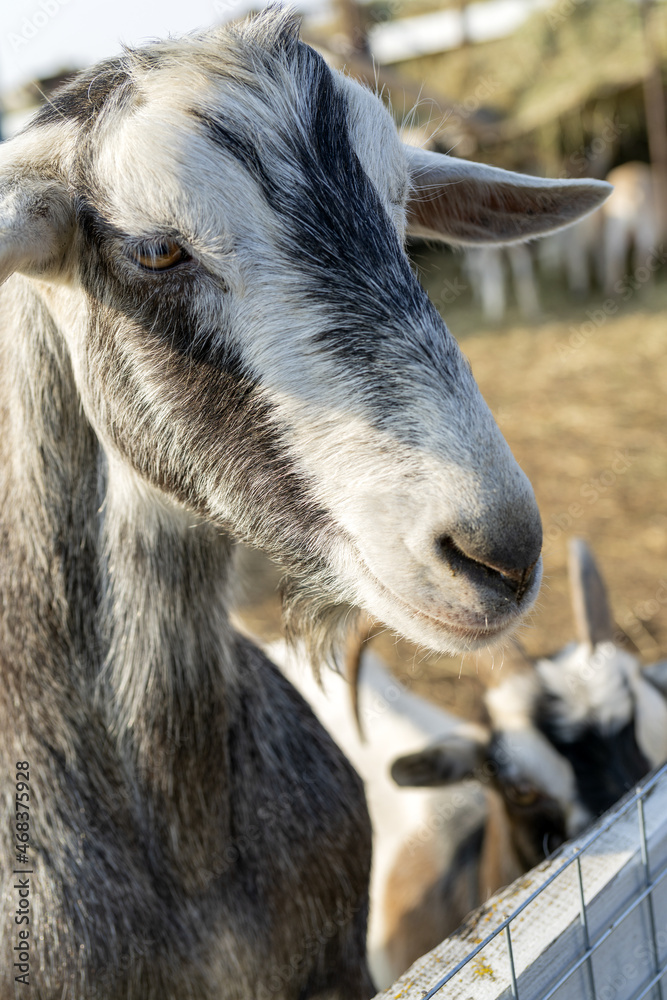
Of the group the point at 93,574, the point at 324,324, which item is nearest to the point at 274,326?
the point at 324,324

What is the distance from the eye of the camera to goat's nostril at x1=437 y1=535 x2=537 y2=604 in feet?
4.29

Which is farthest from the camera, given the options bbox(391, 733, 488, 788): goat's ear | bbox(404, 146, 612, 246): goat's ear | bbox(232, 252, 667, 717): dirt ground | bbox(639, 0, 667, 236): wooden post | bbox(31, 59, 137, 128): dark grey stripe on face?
bbox(639, 0, 667, 236): wooden post

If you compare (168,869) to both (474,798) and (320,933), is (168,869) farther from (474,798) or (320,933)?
(474,798)

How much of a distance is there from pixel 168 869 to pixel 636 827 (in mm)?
981

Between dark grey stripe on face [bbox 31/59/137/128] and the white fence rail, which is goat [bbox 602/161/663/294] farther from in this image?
the white fence rail

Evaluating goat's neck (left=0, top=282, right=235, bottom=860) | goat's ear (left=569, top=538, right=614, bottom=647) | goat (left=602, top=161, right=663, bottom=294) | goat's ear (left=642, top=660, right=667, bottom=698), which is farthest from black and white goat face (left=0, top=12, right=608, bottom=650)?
goat (left=602, top=161, right=663, bottom=294)

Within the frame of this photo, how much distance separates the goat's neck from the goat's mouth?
0.56 metres

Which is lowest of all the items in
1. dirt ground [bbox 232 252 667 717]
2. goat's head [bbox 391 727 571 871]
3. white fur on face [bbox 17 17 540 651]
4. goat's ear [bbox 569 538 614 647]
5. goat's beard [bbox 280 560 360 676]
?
dirt ground [bbox 232 252 667 717]

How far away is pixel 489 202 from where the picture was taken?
216 centimetres

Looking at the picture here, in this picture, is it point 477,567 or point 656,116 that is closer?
point 477,567

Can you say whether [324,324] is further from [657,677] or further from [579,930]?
[657,677]

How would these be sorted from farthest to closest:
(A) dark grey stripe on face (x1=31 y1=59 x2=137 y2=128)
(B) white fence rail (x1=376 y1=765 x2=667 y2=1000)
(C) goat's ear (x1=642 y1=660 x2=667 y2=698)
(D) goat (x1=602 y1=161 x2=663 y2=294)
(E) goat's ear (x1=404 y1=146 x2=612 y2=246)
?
(D) goat (x1=602 y1=161 x2=663 y2=294) < (C) goat's ear (x1=642 y1=660 x2=667 y2=698) < (E) goat's ear (x1=404 y1=146 x2=612 y2=246) < (A) dark grey stripe on face (x1=31 y1=59 x2=137 y2=128) < (B) white fence rail (x1=376 y1=765 x2=667 y2=1000)

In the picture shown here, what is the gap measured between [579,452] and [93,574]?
5.70 meters

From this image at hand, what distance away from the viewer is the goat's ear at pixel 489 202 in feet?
6.59
